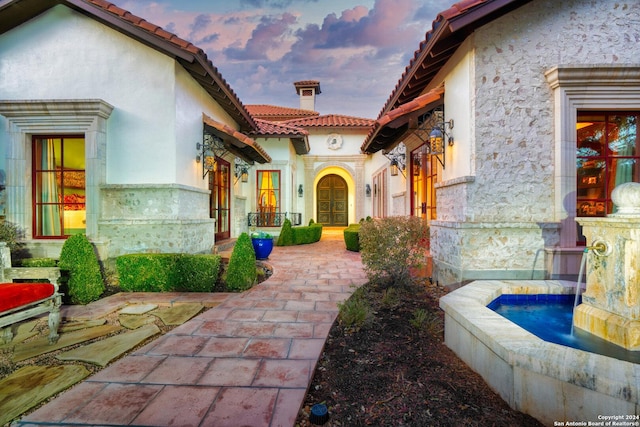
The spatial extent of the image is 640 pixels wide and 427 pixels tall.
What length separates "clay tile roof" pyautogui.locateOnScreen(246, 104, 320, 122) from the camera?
18.2m

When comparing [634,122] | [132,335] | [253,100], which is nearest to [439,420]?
[132,335]

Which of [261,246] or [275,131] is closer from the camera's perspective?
[261,246]

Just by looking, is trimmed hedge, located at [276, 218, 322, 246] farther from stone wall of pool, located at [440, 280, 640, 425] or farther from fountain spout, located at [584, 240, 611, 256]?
fountain spout, located at [584, 240, 611, 256]

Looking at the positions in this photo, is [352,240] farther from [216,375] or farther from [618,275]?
[216,375]

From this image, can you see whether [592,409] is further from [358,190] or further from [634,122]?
[358,190]

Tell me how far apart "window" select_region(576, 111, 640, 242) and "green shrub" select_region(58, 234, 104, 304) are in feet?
25.5

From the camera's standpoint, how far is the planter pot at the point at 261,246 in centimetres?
727

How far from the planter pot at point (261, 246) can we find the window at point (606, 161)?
608cm

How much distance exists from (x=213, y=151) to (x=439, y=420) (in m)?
7.77

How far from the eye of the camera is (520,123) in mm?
4547

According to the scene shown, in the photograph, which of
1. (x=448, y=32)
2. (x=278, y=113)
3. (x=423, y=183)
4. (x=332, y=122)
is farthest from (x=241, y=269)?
(x=278, y=113)

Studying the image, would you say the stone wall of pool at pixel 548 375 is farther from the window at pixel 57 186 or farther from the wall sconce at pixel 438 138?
the window at pixel 57 186

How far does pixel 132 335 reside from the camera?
3346mm

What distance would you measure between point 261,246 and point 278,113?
1336 centimetres
